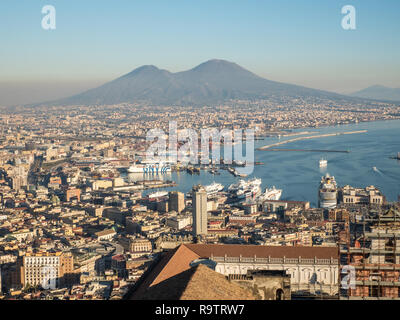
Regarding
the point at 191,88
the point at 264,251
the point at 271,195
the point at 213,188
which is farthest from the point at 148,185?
the point at 191,88

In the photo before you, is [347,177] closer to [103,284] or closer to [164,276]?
[103,284]

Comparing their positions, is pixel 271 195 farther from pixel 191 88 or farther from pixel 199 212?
pixel 191 88

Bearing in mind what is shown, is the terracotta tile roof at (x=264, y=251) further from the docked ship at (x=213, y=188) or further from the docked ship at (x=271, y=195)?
the docked ship at (x=213, y=188)

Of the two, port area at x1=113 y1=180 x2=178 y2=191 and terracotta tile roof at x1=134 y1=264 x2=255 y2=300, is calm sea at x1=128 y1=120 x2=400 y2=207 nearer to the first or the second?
port area at x1=113 y1=180 x2=178 y2=191

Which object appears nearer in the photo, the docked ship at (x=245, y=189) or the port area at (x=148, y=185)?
the docked ship at (x=245, y=189)

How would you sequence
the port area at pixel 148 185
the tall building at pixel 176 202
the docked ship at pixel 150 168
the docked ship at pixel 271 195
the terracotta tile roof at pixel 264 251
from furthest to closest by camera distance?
the docked ship at pixel 150 168 → the port area at pixel 148 185 → the docked ship at pixel 271 195 → the tall building at pixel 176 202 → the terracotta tile roof at pixel 264 251

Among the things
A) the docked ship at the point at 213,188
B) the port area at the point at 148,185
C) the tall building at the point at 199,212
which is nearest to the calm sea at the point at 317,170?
the port area at the point at 148,185
